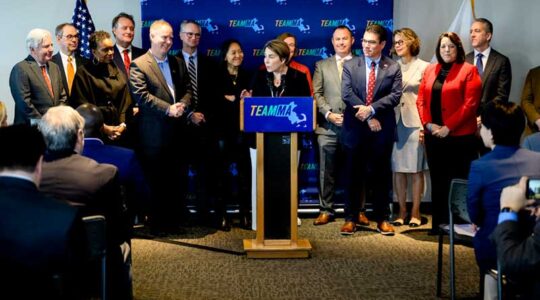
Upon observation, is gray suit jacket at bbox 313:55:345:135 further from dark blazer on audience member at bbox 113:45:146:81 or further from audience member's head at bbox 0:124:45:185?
audience member's head at bbox 0:124:45:185

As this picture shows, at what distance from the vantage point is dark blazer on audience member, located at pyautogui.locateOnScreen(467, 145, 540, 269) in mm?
3451

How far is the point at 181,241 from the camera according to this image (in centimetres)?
617

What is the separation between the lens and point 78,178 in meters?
3.36

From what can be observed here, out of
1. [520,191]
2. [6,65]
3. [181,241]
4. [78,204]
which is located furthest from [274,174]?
[6,65]

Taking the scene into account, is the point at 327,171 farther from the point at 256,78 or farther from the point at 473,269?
the point at 473,269

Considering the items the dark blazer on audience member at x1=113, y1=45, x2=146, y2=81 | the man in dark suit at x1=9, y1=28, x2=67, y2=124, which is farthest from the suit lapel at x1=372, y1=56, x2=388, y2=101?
the man in dark suit at x1=9, y1=28, x2=67, y2=124

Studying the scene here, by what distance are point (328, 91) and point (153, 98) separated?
175 centimetres

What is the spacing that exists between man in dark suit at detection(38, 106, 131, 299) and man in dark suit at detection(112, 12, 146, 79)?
3.09 meters

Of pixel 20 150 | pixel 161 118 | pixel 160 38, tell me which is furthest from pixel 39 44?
pixel 20 150

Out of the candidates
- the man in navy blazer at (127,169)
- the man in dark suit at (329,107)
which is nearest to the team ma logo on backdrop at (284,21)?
the man in dark suit at (329,107)

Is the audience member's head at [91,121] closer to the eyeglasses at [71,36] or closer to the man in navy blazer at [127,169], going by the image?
the man in navy blazer at [127,169]

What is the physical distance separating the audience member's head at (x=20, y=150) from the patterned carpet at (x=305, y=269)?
89.5 inches

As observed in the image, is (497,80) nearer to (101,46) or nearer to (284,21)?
(284,21)

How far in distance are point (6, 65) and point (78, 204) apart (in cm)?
451
